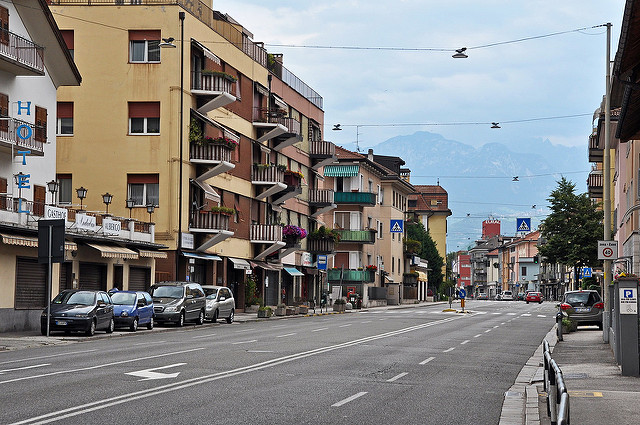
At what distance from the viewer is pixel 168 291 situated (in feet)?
129

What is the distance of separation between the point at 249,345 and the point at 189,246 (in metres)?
24.0

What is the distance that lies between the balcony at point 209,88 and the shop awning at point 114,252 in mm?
11369

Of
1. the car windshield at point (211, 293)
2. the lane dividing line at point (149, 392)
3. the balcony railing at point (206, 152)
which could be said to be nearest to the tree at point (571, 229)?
the balcony railing at point (206, 152)

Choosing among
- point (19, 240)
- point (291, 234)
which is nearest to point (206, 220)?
point (291, 234)

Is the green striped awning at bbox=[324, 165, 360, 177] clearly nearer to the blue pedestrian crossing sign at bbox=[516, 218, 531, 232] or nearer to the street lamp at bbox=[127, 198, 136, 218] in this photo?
the blue pedestrian crossing sign at bbox=[516, 218, 531, 232]

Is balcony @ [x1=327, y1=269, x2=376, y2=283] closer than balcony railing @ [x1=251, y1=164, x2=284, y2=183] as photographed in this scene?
No

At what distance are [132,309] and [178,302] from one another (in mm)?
4429

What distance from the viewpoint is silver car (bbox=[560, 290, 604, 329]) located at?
37.5 m

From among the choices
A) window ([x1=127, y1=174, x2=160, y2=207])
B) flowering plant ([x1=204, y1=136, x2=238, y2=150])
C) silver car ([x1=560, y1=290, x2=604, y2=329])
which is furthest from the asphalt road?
flowering plant ([x1=204, y1=136, x2=238, y2=150])

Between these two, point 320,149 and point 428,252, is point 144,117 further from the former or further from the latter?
point 428,252

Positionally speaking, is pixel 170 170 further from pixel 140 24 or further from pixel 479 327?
pixel 479 327

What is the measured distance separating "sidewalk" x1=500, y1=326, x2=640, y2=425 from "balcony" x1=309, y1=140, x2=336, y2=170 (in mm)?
48788

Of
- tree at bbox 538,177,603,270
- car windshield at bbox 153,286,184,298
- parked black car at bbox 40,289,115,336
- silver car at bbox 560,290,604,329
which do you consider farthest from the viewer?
tree at bbox 538,177,603,270

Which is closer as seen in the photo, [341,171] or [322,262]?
[322,262]
